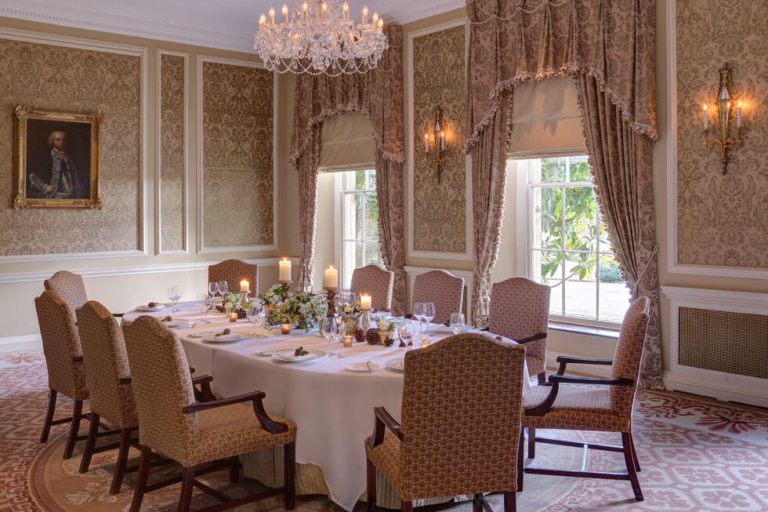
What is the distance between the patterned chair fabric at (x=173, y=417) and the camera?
3.17 metres

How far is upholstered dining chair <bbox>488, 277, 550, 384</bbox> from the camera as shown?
4.80 metres

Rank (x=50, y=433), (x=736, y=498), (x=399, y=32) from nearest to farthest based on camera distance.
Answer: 1. (x=736, y=498)
2. (x=50, y=433)
3. (x=399, y=32)

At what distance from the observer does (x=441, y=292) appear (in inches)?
219

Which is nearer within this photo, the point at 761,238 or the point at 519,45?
the point at 761,238

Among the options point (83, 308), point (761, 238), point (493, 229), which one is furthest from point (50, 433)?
point (761, 238)

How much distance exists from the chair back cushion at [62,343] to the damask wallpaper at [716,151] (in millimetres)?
Result: 4259

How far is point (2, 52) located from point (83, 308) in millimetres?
4582

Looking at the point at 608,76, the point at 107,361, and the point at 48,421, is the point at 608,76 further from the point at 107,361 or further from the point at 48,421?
the point at 48,421

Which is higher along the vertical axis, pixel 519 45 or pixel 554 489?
pixel 519 45

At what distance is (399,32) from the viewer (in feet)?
24.4

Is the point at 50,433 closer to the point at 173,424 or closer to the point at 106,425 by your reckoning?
the point at 106,425

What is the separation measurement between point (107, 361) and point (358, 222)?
5292mm

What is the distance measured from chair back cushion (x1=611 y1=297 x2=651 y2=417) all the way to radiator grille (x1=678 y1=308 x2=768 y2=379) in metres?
1.95

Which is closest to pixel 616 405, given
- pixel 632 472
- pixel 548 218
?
pixel 632 472
